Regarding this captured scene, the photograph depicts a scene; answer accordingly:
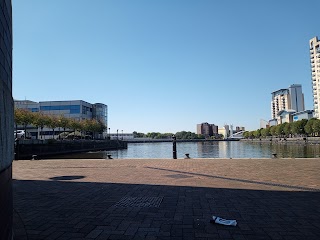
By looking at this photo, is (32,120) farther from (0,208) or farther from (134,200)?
(0,208)

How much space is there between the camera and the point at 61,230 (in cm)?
554

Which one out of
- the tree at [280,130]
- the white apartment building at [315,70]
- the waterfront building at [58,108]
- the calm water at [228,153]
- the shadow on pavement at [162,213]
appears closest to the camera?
the shadow on pavement at [162,213]

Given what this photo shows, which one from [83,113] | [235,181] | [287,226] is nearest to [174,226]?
[287,226]

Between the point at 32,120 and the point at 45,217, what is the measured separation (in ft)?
189

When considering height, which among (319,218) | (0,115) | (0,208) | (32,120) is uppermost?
(32,120)

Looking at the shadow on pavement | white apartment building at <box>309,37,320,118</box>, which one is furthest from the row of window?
white apartment building at <box>309,37,320,118</box>

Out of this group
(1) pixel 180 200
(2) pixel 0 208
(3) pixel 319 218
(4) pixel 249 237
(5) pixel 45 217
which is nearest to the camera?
(2) pixel 0 208

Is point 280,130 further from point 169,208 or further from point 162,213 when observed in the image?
point 162,213

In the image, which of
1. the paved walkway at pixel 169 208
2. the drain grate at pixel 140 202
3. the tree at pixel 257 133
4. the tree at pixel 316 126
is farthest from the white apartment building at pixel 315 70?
the drain grate at pixel 140 202

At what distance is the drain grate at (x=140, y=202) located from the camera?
293 inches

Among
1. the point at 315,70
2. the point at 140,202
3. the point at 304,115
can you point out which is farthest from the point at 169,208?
the point at 304,115

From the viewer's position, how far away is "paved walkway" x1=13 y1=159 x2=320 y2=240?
209 inches

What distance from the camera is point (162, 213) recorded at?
6.61 metres

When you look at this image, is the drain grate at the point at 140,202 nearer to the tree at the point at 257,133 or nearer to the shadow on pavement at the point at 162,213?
the shadow on pavement at the point at 162,213
